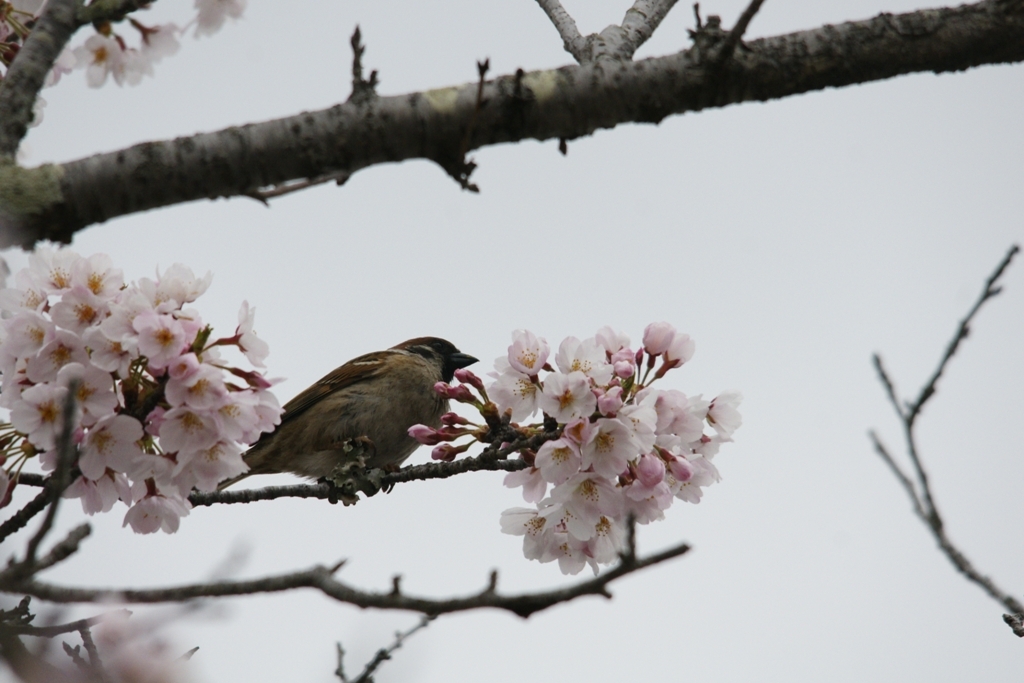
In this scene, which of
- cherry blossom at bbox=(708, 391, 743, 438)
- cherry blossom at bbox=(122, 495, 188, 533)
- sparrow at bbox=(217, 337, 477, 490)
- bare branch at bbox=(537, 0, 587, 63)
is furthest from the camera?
sparrow at bbox=(217, 337, 477, 490)

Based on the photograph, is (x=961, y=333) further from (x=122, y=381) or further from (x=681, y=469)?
(x=122, y=381)

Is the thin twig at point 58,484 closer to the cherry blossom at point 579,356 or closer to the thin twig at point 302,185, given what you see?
the thin twig at point 302,185

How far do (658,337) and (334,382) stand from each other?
3.06 metres

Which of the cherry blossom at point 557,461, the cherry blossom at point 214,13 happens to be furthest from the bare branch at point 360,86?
the cherry blossom at point 214,13

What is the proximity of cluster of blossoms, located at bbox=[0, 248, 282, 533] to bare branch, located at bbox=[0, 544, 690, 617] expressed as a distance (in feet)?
3.05

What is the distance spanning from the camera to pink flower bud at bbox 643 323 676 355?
10.9ft

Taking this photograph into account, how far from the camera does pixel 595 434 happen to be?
2984mm

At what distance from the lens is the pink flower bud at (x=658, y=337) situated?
3.33 m

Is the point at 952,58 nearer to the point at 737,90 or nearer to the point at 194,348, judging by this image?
the point at 737,90

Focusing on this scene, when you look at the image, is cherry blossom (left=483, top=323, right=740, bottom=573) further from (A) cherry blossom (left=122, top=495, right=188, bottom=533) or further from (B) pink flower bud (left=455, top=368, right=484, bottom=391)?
(A) cherry blossom (left=122, top=495, right=188, bottom=533)

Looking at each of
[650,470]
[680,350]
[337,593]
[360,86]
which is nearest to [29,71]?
[360,86]

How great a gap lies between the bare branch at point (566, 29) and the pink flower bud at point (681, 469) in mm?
1351

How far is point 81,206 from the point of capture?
2059mm

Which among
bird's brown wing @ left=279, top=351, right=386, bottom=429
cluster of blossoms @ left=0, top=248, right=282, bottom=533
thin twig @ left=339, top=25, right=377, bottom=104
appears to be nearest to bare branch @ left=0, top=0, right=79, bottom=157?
cluster of blossoms @ left=0, top=248, right=282, bottom=533
